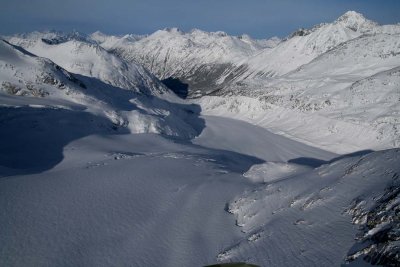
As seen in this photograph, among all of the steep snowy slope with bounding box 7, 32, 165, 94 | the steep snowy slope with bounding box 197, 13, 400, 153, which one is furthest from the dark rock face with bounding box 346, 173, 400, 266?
the steep snowy slope with bounding box 7, 32, 165, 94

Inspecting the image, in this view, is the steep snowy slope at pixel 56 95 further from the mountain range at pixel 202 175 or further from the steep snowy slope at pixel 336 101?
the steep snowy slope at pixel 336 101

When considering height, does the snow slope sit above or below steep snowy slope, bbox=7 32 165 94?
below

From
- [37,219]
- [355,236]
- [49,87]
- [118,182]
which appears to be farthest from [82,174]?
[49,87]

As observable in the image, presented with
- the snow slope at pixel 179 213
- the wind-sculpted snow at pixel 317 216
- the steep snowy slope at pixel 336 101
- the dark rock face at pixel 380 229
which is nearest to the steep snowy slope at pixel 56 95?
the snow slope at pixel 179 213

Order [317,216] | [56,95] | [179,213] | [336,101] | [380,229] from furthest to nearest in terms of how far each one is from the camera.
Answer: [336,101]
[56,95]
[179,213]
[317,216]
[380,229]

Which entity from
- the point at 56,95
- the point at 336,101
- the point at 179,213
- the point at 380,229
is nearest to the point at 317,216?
the point at 380,229

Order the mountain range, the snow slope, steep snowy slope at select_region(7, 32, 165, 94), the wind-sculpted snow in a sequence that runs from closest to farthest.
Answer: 1. the wind-sculpted snow
2. the mountain range
3. the snow slope
4. steep snowy slope at select_region(7, 32, 165, 94)

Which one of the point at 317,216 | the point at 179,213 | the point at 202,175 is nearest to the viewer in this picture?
the point at 317,216

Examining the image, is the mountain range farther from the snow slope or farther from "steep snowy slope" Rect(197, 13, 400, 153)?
"steep snowy slope" Rect(197, 13, 400, 153)

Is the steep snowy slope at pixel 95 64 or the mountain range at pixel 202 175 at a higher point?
the steep snowy slope at pixel 95 64

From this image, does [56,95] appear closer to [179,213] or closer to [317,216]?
[179,213]

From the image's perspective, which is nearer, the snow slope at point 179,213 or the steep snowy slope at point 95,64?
the snow slope at point 179,213
